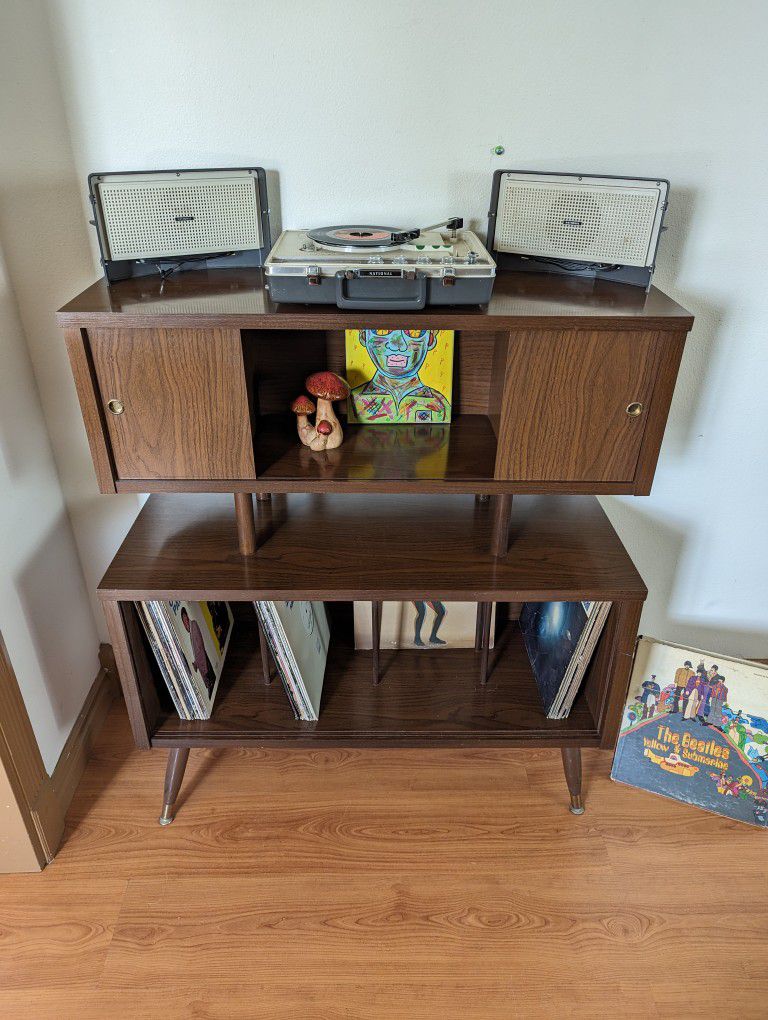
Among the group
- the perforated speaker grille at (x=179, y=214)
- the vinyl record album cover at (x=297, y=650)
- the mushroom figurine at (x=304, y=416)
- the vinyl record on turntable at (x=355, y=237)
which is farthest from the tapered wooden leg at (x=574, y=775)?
the perforated speaker grille at (x=179, y=214)

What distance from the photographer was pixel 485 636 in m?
1.53

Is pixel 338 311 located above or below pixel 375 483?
above

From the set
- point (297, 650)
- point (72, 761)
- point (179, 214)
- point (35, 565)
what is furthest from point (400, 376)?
point (72, 761)

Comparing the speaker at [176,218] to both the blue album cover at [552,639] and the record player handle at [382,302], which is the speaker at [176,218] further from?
the blue album cover at [552,639]

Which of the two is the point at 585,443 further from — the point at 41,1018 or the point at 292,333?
the point at 41,1018

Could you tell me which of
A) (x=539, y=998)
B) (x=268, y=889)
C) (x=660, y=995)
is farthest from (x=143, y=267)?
(x=660, y=995)

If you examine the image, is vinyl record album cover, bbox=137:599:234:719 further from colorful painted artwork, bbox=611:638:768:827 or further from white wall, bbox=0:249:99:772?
colorful painted artwork, bbox=611:638:768:827

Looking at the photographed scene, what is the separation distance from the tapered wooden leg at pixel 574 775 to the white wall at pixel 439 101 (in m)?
0.91

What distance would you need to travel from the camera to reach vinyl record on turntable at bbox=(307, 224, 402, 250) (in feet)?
3.69

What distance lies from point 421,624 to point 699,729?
61 cm

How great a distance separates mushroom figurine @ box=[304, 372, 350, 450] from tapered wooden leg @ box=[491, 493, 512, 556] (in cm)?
30

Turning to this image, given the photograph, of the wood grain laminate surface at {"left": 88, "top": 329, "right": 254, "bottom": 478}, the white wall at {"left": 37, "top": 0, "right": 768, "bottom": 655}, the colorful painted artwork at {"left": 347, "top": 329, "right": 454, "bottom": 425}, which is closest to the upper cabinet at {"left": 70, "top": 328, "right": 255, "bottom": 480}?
the wood grain laminate surface at {"left": 88, "top": 329, "right": 254, "bottom": 478}

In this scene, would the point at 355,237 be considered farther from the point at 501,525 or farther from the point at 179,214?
the point at 501,525

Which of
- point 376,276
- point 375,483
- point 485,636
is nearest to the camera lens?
point 376,276
